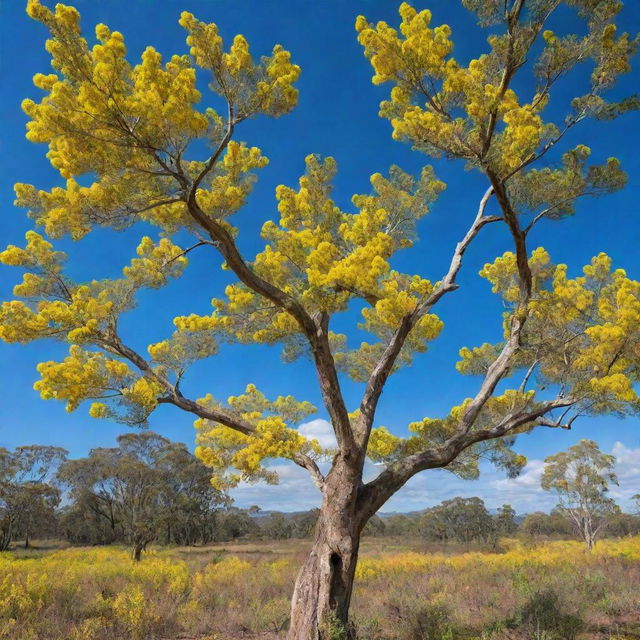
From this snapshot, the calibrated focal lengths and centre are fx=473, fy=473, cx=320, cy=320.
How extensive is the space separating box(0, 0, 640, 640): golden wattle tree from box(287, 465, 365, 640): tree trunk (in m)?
0.02

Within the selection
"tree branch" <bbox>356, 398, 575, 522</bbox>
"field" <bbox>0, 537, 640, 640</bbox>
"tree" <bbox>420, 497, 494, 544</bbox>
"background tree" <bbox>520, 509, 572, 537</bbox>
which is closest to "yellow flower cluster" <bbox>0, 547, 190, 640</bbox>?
"field" <bbox>0, 537, 640, 640</bbox>

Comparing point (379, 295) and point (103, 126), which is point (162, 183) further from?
point (379, 295)

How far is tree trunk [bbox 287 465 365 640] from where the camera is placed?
575 cm

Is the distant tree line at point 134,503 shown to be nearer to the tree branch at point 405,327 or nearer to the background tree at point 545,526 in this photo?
the background tree at point 545,526

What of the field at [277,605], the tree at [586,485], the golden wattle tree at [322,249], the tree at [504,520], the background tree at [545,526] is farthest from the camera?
the background tree at [545,526]

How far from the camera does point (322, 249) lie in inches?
263

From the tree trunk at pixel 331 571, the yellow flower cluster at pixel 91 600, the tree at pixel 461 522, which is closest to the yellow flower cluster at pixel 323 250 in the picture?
the tree trunk at pixel 331 571

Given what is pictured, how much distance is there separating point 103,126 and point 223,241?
6.21 feet

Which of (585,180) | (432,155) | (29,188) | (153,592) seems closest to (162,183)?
(29,188)

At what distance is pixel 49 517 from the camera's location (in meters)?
32.0

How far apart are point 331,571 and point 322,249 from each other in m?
4.26

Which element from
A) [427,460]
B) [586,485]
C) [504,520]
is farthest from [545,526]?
[427,460]

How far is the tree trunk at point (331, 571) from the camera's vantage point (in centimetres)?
575

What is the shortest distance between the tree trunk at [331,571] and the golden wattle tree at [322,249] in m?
0.02
